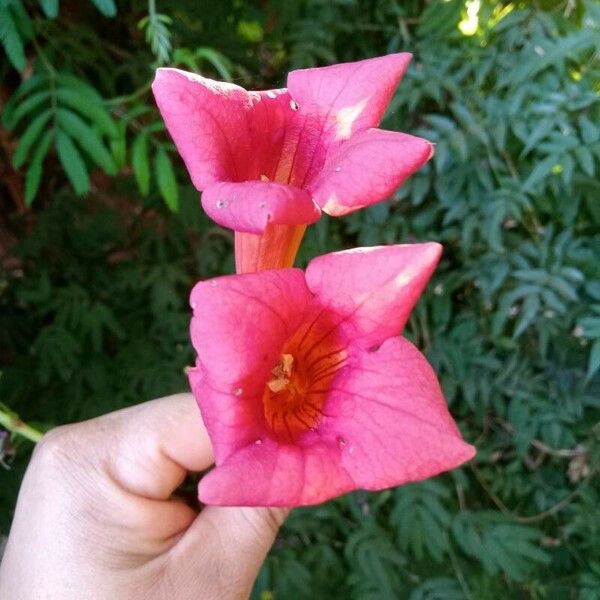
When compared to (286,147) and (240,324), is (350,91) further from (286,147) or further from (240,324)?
(240,324)

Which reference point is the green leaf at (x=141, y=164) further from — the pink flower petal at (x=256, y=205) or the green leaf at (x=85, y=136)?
the pink flower petal at (x=256, y=205)

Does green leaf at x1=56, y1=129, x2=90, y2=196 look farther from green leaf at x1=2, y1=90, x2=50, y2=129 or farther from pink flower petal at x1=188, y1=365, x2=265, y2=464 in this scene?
pink flower petal at x1=188, y1=365, x2=265, y2=464

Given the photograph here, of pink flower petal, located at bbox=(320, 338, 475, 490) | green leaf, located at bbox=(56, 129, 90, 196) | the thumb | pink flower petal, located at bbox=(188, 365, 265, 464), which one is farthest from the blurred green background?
pink flower petal, located at bbox=(188, 365, 265, 464)

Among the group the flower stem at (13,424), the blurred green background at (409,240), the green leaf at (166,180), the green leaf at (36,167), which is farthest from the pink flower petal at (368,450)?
the green leaf at (36,167)

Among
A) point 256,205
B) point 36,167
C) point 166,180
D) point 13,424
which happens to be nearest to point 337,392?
point 256,205

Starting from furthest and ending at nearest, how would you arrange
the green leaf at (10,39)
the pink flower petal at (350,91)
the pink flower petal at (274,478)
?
the green leaf at (10,39)
the pink flower petal at (350,91)
the pink flower petal at (274,478)

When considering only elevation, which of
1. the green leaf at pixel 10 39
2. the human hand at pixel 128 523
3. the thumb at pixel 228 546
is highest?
the green leaf at pixel 10 39

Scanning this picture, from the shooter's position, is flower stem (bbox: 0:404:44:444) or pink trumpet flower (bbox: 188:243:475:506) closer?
pink trumpet flower (bbox: 188:243:475:506)
